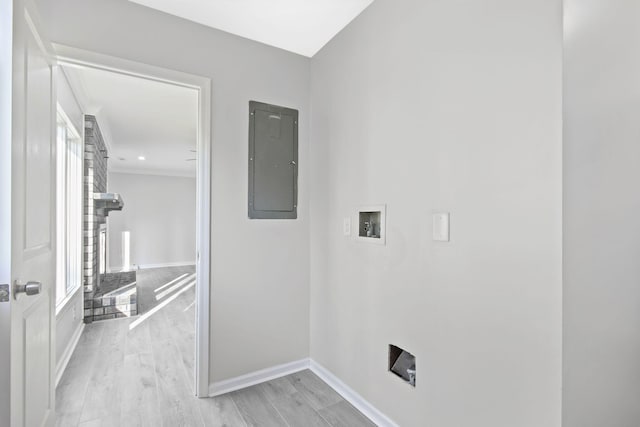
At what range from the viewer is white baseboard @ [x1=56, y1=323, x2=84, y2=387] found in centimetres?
246

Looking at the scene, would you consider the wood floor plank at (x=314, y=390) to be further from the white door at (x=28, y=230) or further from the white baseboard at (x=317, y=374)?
the white door at (x=28, y=230)

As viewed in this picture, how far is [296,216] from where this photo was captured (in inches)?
102

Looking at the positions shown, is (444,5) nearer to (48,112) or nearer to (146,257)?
(48,112)

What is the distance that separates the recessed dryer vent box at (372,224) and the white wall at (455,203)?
0.19ft

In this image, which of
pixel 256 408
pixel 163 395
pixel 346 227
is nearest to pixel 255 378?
pixel 256 408

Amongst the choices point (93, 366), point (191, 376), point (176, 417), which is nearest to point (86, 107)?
point (93, 366)

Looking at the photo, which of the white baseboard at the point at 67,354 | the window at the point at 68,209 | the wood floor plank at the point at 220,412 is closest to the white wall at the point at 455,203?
the wood floor plank at the point at 220,412

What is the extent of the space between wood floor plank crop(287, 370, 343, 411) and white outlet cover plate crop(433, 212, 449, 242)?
1371 mm

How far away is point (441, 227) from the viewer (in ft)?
4.98

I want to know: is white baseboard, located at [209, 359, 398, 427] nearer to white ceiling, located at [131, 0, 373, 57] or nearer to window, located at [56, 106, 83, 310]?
window, located at [56, 106, 83, 310]

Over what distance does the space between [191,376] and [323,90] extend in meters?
2.45

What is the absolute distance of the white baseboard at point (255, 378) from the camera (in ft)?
7.30

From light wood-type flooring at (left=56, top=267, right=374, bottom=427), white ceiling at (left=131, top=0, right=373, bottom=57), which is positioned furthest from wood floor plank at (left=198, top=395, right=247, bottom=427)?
white ceiling at (left=131, top=0, right=373, bottom=57)

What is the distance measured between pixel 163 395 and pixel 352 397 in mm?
1295
